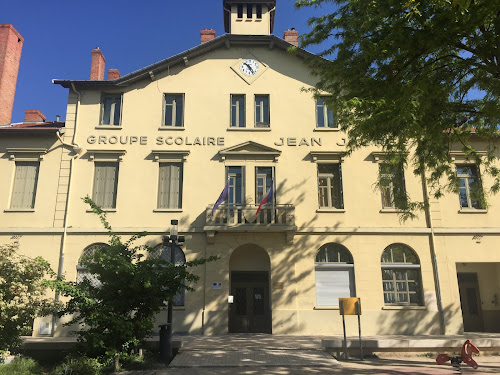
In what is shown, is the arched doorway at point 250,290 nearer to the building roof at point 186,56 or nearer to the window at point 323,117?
the window at point 323,117

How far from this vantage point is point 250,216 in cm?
1797

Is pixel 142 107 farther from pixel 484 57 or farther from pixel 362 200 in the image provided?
pixel 484 57

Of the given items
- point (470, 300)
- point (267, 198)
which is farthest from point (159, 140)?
point (470, 300)

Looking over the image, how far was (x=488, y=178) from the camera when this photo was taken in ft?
63.7

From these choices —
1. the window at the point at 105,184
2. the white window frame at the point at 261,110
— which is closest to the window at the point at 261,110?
the white window frame at the point at 261,110

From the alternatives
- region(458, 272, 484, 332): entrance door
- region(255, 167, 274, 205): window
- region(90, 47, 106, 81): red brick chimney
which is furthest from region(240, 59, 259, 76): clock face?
region(458, 272, 484, 332): entrance door

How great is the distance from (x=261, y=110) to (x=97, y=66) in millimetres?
9019

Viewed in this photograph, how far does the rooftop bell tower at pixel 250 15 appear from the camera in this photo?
2162cm

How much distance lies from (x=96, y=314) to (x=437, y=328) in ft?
46.4

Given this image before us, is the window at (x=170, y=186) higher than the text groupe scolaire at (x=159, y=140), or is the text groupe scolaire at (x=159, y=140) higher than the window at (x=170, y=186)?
the text groupe scolaire at (x=159, y=140)

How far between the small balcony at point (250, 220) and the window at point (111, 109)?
650cm

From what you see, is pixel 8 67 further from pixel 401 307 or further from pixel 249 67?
pixel 401 307

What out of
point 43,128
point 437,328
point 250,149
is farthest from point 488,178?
point 43,128

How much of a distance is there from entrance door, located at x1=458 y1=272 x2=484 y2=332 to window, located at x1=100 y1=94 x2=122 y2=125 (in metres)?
18.4
